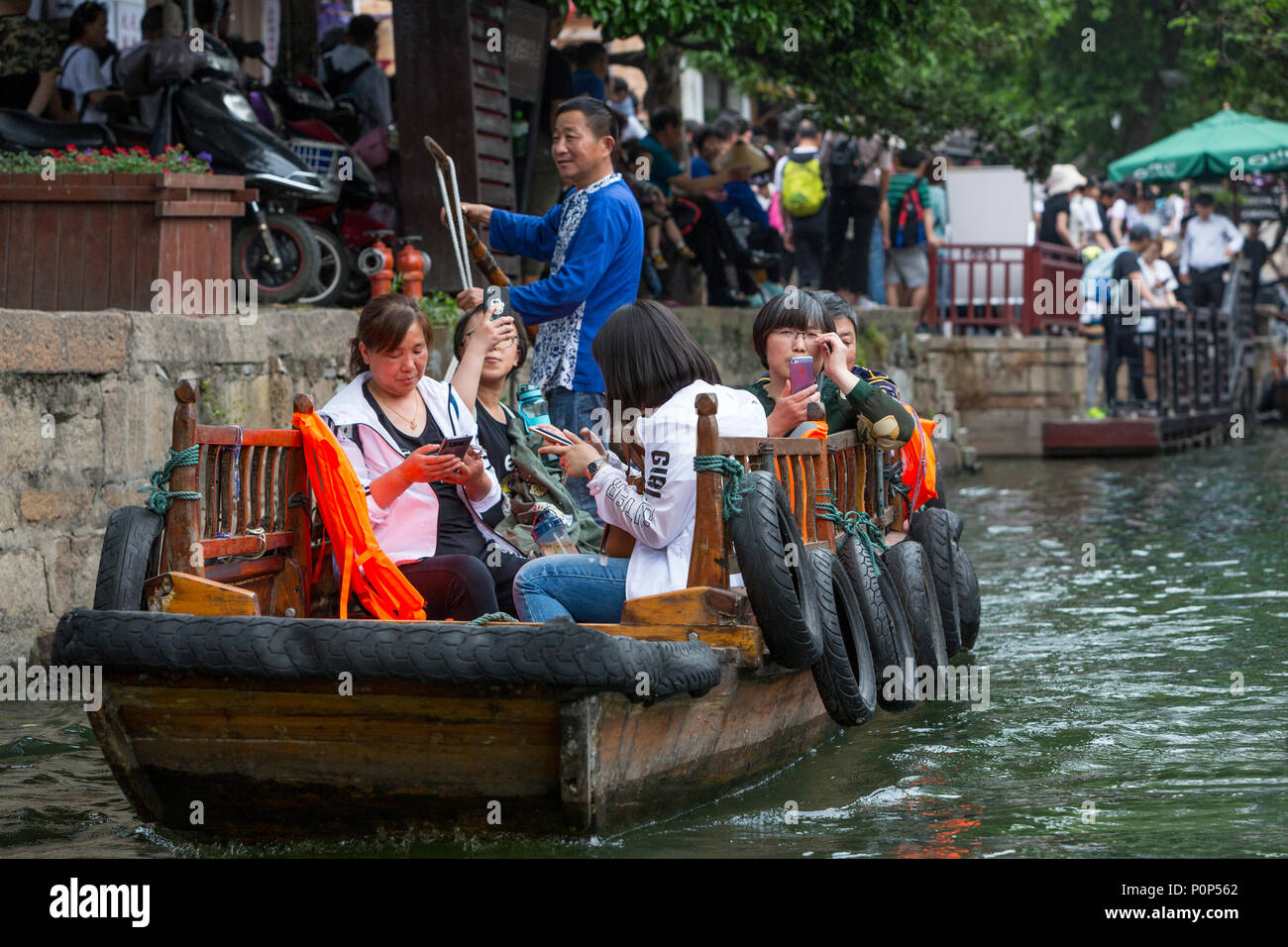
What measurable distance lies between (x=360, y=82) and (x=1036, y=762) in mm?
7399

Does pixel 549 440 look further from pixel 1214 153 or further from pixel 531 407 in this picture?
pixel 1214 153

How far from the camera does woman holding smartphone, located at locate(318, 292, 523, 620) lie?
18.6 ft

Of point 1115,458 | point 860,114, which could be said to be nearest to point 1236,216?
point 1115,458

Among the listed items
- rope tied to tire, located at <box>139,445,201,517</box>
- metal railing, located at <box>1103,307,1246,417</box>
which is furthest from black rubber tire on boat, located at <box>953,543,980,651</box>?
metal railing, located at <box>1103,307,1246,417</box>

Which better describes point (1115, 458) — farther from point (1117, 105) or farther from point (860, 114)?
point (1117, 105)

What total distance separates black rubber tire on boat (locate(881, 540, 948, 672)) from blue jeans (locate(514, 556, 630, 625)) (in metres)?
1.25

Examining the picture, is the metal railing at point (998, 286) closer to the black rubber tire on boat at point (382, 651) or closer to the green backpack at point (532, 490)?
the green backpack at point (532, 490)

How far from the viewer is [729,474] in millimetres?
5027

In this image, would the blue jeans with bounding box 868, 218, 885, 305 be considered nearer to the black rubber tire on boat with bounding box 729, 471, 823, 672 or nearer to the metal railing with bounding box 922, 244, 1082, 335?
the metal railing with bounding box 922, 244, 1082, 335

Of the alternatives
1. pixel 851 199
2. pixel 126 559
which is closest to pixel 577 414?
pixel 126 559

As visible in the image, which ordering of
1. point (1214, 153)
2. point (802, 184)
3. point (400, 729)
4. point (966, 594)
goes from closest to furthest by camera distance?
point (400, 729)
point (966, 594)
point (802, 184)
point (1214, 153)

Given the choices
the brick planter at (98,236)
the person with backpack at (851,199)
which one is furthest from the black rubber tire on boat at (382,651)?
the person with backpack at (851,199)

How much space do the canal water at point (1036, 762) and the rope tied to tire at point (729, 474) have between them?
934mm

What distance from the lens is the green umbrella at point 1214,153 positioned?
794 inches
